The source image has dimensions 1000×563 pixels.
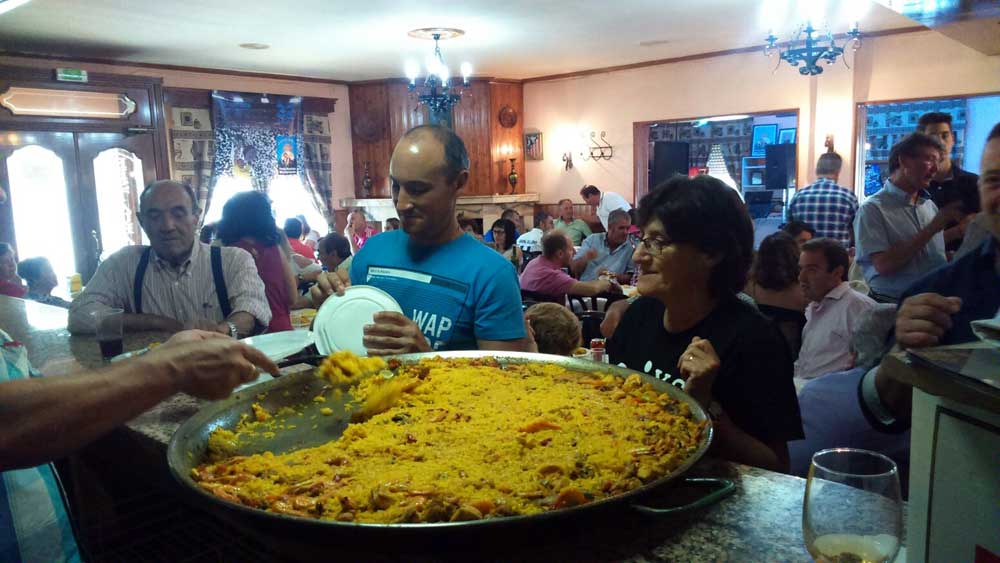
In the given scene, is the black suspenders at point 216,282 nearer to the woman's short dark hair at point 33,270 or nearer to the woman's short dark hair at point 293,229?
the woman's short dark hair at point 33,270

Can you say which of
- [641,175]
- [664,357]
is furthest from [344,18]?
[664,357]

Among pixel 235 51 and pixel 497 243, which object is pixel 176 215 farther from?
pixel 235 51

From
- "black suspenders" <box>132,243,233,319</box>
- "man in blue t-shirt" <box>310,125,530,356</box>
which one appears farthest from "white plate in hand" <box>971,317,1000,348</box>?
"black suspenders" <box>132,243,233,319</box>

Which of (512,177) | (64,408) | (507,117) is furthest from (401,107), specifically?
(64,408)

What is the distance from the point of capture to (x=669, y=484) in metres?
0.95

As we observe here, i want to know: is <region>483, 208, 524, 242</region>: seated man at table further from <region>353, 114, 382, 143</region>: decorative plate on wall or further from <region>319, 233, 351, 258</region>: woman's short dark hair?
<region>319, 233, 351, 258</region>: woman's short dark hair

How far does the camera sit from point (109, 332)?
87.9 inches

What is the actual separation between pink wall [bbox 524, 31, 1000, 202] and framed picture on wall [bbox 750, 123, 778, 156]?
385 cm

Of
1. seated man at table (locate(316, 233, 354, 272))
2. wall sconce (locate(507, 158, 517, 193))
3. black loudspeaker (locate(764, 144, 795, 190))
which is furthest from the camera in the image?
wall sconce (locate(507, 158, 517, 193))

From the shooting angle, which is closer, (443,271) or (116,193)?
(443,271)

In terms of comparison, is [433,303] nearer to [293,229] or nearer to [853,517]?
[853,517]

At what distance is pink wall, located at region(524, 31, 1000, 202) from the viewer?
306 inches

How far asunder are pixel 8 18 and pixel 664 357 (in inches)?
276

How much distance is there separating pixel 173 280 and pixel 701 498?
2.47 m
